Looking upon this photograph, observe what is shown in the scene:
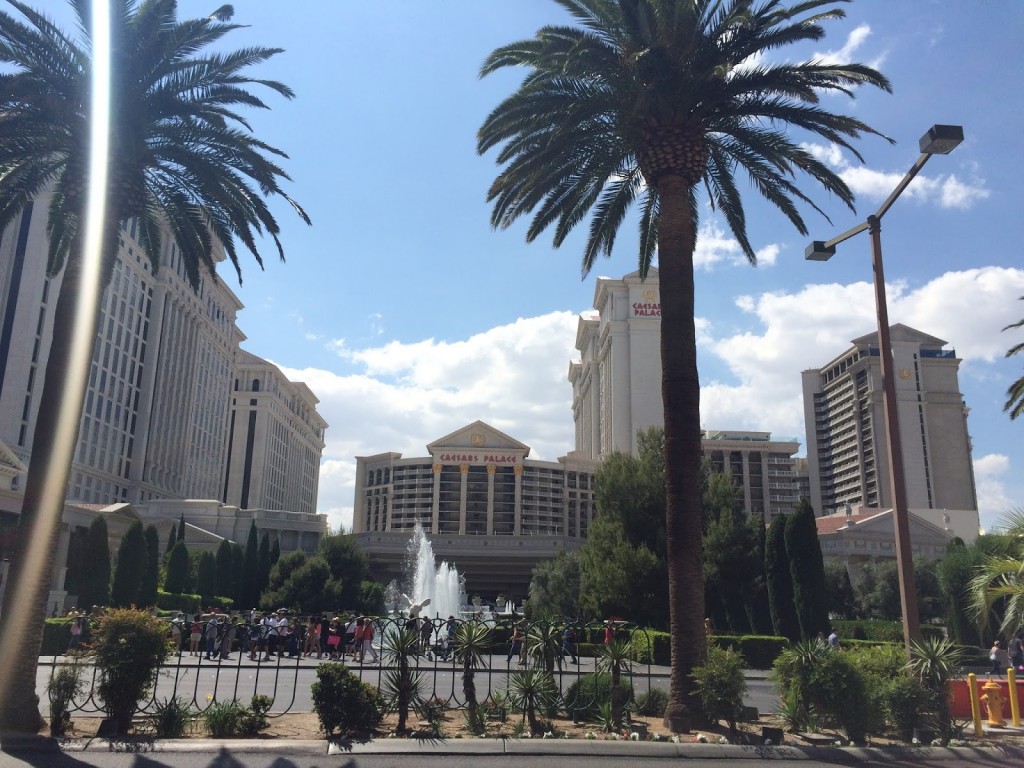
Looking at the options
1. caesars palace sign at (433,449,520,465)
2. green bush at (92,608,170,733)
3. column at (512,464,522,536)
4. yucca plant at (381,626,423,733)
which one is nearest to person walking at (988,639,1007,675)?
yucca plant at (381,626,423,733)

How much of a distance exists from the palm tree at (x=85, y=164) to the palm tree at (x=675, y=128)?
17.1ft

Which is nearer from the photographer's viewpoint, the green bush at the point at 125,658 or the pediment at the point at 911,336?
the green bush at the point at 125,658

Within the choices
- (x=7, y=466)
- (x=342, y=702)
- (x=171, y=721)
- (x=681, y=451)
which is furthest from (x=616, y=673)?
(x=7, y=466)

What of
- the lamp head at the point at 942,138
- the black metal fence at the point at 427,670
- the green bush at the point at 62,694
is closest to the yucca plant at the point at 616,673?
the black metal fence at the point at 427,670

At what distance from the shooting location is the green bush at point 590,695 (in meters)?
13.2

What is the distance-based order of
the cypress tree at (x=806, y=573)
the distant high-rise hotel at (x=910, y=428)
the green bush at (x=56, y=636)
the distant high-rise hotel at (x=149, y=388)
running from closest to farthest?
the green bush at (x=56, y=636)
the cypress tree at (x=806, y=573)
the distant high-rise hotel at (x=149, y=388)
the distant high-rise hotel at (x=910, y=428)

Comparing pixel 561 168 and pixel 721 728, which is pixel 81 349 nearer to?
pixel 561 168

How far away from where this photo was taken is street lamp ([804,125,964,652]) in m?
12.8

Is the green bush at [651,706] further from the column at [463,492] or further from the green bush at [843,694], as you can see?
the column at [463,492]

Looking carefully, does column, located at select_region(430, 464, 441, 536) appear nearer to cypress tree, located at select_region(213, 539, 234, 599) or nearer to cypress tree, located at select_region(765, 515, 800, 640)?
cypress tree, located at select_region(213, 539, 234, 599)

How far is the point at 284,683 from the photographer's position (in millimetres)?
20141

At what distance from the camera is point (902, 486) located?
534 inches

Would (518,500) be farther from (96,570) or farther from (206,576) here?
(96,570)

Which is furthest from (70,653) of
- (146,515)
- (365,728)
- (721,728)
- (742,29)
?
(146,515)
